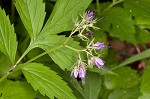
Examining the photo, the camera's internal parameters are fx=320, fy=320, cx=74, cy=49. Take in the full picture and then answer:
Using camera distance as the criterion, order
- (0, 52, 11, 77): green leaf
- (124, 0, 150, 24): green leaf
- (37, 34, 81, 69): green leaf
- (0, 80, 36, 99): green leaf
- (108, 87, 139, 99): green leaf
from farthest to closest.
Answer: (108, 87, 139, 99): green leaf < (124, 0, 150, 24): green leaf < (0, 52, 11, 77): green leaf < (0, 80, 36, 99): green leaf < (37, 34, 81, 69): green leaf

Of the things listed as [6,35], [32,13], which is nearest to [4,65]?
[6,35]

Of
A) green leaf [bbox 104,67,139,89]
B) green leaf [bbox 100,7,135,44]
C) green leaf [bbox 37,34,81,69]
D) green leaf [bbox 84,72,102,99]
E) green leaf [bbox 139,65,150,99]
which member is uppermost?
green leaf [bbox 37,34,81,69]

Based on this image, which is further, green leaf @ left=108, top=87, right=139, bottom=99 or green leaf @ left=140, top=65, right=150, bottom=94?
green leaf @ left=108, top=87, right=139, bottom=99

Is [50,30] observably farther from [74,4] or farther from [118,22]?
[118,22]

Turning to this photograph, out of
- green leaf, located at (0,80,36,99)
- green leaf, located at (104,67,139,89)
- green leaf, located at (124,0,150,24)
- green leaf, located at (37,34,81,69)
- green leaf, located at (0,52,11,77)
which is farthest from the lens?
green leaf, located at (104,67,139,89)

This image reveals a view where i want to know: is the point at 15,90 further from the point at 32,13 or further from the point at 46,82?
the point at 32,13

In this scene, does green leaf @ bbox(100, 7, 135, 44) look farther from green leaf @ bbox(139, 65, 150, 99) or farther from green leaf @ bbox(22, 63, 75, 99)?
green leaf @ bbox(22, 63, 75, 99)

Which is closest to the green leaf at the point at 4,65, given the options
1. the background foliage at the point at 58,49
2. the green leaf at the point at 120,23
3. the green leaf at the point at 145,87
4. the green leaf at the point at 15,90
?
the background foliage at the point at 58,49

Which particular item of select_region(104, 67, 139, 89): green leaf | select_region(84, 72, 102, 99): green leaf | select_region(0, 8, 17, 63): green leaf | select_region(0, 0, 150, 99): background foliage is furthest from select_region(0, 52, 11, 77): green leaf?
select_region(104, 67, 139, 89): green leaf

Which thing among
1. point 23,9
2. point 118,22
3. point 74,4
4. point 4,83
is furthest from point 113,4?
point 4,83
